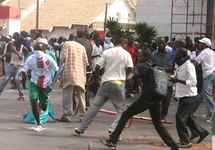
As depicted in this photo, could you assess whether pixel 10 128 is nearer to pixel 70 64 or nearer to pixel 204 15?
pixel 70 64

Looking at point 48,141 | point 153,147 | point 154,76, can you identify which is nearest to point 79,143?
point 48,141

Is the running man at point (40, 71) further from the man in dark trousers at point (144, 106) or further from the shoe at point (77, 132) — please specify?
the man in dark trousers at point (144, 106)

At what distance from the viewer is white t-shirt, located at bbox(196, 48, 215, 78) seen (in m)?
9.99

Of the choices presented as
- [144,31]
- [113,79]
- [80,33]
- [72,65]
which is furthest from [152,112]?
[144,31]

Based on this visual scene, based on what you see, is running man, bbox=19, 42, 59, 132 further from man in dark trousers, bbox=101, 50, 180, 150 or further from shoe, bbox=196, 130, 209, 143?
shoe, bbox=196, 130, 209, 143

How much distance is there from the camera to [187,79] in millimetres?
7312

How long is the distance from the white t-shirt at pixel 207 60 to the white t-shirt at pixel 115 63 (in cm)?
317

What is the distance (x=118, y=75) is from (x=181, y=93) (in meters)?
1.08

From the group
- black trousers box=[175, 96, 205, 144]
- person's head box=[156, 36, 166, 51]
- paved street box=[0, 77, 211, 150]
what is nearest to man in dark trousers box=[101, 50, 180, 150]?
paved street box=[0, 77, 211, 150]

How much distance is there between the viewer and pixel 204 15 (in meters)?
27.8

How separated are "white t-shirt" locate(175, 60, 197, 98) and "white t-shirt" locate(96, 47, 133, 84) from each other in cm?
88

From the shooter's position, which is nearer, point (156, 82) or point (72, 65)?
point (156, 82)

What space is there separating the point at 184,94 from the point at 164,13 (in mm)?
23184

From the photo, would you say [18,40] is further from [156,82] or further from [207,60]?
[156,82]
